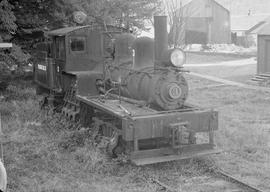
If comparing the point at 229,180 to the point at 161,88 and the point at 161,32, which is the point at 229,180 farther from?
the point at 161,32

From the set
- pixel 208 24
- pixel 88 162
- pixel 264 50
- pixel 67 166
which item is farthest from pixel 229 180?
pixel 208 24

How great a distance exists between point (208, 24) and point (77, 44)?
4805 centimetres

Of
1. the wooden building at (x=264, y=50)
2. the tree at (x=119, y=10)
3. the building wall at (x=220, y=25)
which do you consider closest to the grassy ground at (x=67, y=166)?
the tree at (x=119, y=10)

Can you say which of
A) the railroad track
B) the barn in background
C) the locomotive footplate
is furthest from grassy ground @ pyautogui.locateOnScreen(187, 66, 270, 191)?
the barn in background

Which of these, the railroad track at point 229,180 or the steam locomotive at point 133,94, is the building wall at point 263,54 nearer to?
the steam locomotive at point 133,94

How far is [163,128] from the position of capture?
8.05m

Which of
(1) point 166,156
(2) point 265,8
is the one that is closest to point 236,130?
(1) point 166,156

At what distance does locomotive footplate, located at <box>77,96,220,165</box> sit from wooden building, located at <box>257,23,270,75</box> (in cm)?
1606

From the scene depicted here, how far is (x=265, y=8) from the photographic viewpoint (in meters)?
106

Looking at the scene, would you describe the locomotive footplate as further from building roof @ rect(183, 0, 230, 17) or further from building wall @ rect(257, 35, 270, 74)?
building roof @ rect(183, 0, 230, 17)

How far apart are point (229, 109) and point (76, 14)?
5.80m

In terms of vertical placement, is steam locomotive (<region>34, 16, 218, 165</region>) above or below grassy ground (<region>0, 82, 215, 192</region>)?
above

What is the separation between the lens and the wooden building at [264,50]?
77.3 ft

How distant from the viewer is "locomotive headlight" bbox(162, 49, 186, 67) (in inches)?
321
